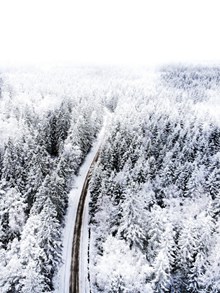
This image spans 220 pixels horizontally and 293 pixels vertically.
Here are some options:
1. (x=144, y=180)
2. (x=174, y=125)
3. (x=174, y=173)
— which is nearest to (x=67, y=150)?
(x=144, y=180)

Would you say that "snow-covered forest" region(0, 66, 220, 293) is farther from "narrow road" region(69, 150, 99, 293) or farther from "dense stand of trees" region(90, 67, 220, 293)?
"narrow road" region(69, 150, 99, 293)

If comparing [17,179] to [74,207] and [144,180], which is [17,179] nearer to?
[74,207]

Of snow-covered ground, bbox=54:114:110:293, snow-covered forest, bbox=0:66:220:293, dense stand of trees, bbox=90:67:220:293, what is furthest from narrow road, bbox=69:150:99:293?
dense stand of trees, bbox=90:67:220:293

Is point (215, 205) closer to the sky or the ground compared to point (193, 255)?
closer to the sky


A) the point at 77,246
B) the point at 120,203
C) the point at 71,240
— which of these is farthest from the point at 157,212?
the point at 71,240

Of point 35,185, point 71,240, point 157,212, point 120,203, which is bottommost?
point 71,240

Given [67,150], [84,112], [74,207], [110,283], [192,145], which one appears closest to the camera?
[110,283]

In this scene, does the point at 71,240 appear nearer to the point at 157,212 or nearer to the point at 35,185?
the point at 35,185

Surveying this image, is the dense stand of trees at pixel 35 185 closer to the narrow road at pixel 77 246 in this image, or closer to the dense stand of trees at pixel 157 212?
the narrow road at pixel 77 246
